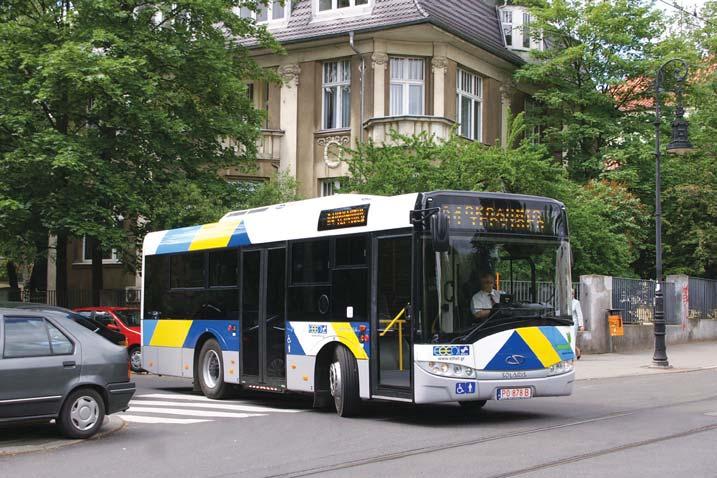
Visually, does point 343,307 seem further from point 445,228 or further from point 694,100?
point 694,100

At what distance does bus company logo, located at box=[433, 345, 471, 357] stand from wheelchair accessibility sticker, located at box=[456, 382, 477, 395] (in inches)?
14.3

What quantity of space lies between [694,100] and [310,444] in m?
35.6

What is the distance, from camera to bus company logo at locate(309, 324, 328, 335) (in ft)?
46.7

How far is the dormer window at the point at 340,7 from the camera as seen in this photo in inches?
1341

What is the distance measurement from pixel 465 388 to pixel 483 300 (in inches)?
44.7

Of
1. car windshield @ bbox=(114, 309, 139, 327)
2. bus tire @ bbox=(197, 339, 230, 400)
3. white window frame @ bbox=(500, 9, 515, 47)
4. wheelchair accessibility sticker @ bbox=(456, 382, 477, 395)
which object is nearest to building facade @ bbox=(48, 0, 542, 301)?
white window frame @ bbox=(500, 9, 515, 47)

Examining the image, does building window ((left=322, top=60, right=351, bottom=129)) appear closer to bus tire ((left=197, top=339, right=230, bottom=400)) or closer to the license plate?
bus tire ((left=197, top=339, right=230, bottom=400))

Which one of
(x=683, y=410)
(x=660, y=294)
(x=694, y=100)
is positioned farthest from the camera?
(x=694, y=100)

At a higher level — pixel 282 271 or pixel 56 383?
pixel 282 271

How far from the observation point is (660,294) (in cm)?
2502

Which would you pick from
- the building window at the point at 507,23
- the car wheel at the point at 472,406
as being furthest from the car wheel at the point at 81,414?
the building window at the point at 507,23

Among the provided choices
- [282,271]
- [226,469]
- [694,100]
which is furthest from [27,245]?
[694,100]

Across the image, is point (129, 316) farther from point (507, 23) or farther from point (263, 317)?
point (507, 23)

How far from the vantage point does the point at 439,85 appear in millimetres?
33312
